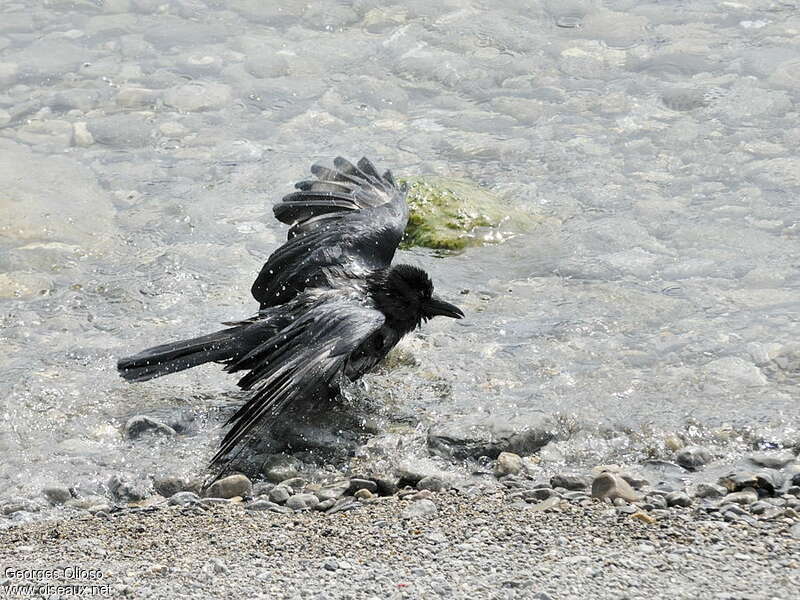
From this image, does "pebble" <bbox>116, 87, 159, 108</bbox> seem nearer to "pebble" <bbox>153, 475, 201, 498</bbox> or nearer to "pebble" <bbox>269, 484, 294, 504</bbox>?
"pebble" <bbox>153, 475, 201, 498</bbox>

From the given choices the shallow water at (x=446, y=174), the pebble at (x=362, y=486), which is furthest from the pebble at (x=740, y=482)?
the pebble at (x=362, y=486)

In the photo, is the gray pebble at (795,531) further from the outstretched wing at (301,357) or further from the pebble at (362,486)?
the outstretched wing at (301,357)

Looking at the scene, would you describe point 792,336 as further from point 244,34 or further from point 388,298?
point 244,34

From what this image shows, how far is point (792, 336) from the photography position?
709cm

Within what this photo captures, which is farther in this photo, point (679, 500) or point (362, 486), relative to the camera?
point (362, 486)

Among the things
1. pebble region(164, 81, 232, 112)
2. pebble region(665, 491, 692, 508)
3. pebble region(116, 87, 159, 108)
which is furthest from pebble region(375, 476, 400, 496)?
pebble region(116, 87, 159, 108)

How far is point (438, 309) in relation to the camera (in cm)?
678

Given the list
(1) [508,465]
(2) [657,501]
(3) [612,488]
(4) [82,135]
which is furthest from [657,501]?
(4) [82,135]

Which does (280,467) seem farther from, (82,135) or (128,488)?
(82,135)

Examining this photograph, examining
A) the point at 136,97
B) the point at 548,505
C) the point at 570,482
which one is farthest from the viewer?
the point at 136,97

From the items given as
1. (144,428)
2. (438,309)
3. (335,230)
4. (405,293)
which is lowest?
(144,428)

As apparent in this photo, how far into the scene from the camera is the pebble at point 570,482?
531cm

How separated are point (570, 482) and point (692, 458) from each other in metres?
0.78

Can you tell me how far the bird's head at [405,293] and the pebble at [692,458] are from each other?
1.83m
